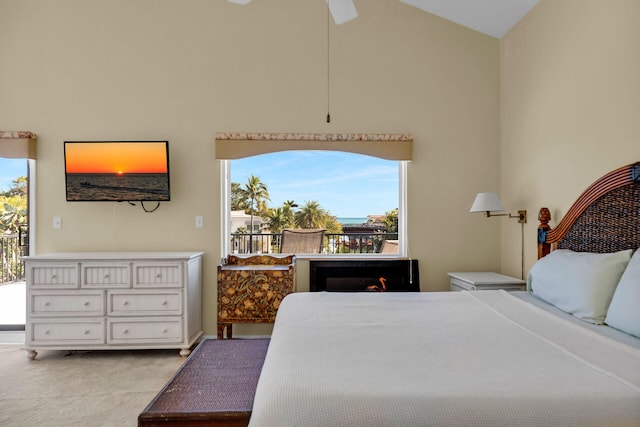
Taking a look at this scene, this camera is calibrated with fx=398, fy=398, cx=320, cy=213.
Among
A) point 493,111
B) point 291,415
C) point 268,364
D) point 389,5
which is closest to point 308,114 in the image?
point 389,5

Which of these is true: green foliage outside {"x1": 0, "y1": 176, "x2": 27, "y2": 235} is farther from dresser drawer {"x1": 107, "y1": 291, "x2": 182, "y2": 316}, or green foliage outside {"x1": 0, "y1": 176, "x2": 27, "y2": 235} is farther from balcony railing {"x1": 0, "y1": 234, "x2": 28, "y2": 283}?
dresser drawer {"x1": 107, "y1": 291, "x2": 182, "y2": 316}

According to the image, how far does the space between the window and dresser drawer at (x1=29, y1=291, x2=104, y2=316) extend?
50.1 inches

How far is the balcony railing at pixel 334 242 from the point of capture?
4074mm

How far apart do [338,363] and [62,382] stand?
2.56 meters

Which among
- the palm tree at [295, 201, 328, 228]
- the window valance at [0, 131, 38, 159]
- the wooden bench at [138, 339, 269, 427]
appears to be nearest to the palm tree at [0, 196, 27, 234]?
the window valance at [0, 131, 38, 159]

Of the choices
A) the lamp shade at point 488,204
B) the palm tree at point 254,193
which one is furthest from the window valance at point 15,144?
the lamp shade at point 488,204

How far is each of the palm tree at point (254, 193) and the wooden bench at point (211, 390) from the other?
201cm

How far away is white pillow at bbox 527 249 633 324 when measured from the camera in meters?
1.95

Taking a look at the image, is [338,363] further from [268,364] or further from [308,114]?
[308,114]

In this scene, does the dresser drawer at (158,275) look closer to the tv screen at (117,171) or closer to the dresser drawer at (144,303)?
the dresser drawer at (144,303)

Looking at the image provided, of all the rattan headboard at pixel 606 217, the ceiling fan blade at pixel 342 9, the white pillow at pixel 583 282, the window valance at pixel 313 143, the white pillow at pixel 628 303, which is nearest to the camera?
the white pillow at pixel 628 303

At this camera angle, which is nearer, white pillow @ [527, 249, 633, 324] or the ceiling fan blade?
white pillow @ [527, 249, 633, 324]

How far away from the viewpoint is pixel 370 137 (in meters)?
3.73

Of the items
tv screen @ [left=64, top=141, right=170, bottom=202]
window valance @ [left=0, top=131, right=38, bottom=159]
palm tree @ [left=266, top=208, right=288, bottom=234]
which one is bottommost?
palm tree @ [left=266, top=208, right=288, bottom=234]
